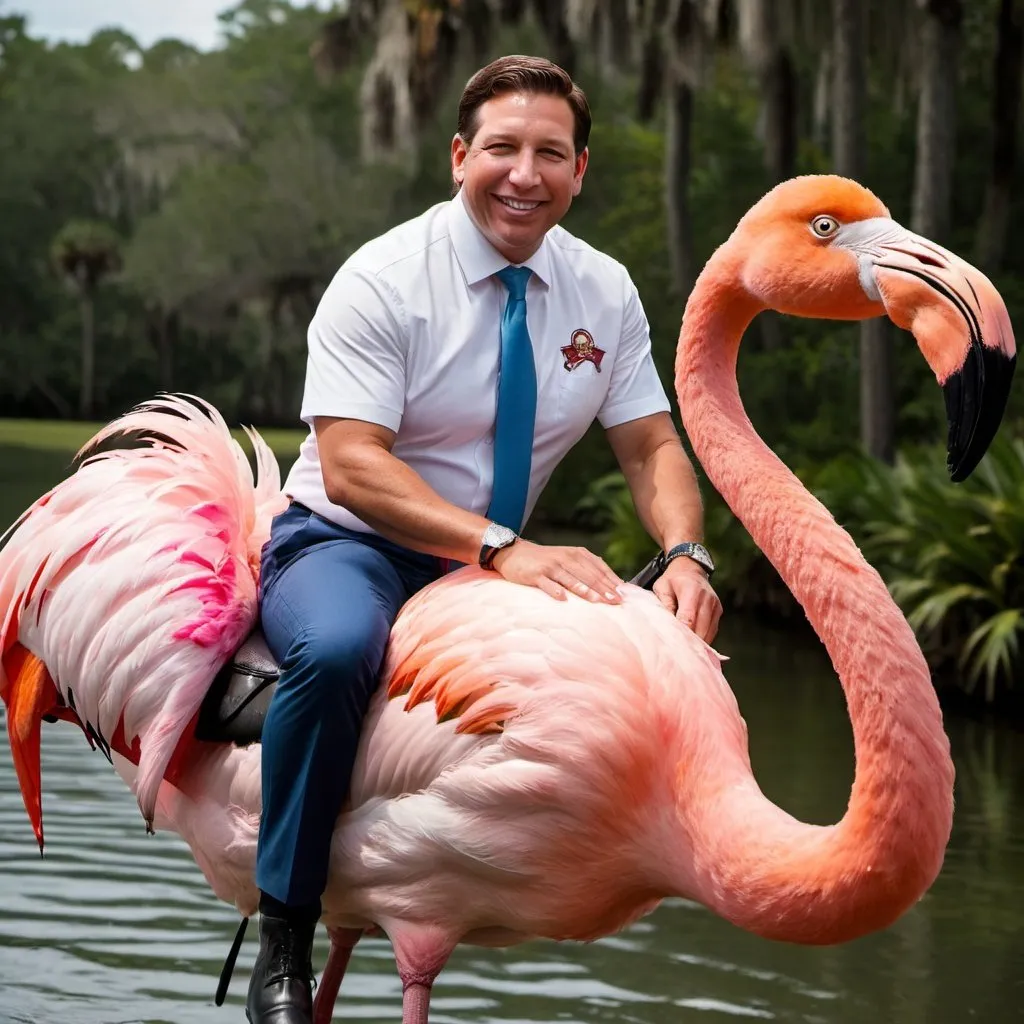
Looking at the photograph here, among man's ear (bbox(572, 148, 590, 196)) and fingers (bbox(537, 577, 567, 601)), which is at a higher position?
man's ear (bbox(572, 148, 590, 196))

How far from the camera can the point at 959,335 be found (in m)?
2.60

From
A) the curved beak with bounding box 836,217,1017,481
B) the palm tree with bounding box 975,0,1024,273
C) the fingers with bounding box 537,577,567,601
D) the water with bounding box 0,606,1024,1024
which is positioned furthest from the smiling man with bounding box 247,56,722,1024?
the palm tree with bounding box 975,0,1024,273

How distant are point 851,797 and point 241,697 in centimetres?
128

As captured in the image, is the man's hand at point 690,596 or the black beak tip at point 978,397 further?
the man's hand at point 690,596

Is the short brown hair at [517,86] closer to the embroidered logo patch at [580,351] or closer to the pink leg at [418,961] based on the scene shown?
the embroidered logo patch at [580,351]

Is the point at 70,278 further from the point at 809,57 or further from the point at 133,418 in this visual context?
the point at 133,418

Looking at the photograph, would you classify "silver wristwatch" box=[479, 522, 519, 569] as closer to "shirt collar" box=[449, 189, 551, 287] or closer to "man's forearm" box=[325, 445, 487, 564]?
"man's forearm" box=[325, 445, 487, 564]

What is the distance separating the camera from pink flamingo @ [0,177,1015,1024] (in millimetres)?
2834

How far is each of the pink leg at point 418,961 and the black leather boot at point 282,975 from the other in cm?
21

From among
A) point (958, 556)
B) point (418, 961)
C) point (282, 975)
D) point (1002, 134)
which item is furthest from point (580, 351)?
point (1002, 134)

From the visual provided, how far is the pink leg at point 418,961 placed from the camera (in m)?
3.20

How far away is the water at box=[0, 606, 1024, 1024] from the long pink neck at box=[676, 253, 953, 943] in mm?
1826

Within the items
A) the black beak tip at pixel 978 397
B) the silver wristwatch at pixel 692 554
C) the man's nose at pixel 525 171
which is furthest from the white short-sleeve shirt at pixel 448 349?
the black beak tip at pixel 978 397

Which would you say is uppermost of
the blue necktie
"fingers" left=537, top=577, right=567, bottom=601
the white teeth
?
the white teeth
